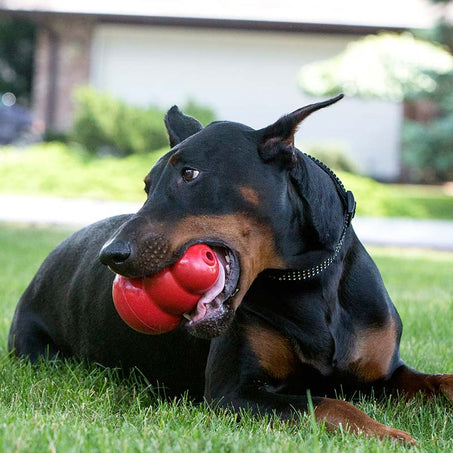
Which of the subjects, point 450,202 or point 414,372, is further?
point 450,202

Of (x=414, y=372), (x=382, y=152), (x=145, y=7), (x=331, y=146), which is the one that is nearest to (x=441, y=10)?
(x=331, y=146)

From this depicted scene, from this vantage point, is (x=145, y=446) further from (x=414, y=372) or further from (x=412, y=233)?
(x=412, y=233)

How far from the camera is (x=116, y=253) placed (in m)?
2.91

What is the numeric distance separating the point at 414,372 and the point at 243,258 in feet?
3.51

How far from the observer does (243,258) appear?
120 inches

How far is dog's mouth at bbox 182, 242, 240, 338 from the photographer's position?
3049 mm

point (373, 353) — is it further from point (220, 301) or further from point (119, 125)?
point (119, 125)

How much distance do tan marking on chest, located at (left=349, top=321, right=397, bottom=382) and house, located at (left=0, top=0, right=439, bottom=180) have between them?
62.4ft

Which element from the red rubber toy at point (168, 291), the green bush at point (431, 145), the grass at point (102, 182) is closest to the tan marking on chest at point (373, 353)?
the red rubber toy at point (168, 291)

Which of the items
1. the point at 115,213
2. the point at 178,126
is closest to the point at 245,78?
the point at 115,213

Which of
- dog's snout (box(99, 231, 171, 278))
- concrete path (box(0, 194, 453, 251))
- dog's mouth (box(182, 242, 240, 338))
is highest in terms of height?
dog's snout (box(99, 231, 171, 278))

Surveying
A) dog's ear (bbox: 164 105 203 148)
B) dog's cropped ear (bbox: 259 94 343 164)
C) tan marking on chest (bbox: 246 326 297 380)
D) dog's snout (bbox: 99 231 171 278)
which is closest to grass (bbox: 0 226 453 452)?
tan marking on chest (bbox: 246 326 297 380)

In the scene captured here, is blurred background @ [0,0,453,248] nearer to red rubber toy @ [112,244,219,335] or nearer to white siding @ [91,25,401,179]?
white siding @ [91,25,401,179]

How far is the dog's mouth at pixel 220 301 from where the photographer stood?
10.0 feet
